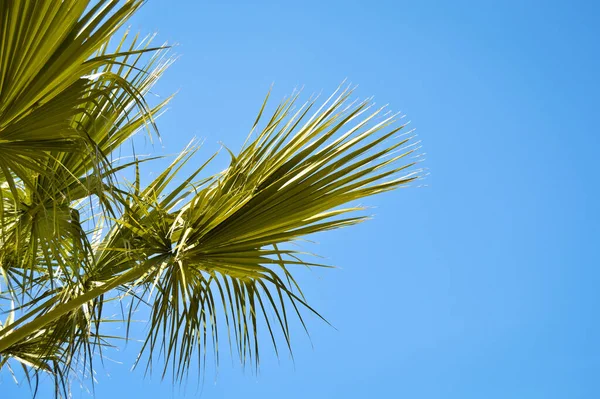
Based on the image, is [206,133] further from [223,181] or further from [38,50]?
[38,50]

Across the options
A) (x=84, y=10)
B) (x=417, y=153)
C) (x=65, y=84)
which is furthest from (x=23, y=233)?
(x=417, y=153)

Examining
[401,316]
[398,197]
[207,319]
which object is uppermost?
[398,197]

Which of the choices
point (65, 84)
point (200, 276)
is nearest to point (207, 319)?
point (200, 276)

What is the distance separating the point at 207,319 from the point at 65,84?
102 cm

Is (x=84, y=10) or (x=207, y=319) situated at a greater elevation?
(x=84, y=10)

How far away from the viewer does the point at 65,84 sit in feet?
5.20

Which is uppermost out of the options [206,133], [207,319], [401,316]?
[401,316]

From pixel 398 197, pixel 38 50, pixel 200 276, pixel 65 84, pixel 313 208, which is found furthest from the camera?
pixel 398 197

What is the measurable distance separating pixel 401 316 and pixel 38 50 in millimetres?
11886

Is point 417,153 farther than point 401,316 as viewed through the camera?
No

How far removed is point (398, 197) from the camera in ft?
38.7

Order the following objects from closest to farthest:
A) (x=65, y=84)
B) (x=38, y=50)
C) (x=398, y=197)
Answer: (x=38, y=50) < (x=65, y=84) < (x=398, y=197)

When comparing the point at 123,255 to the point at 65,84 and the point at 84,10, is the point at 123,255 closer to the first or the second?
the point at 65,84

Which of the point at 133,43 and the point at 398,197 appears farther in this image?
the point at 398,197
